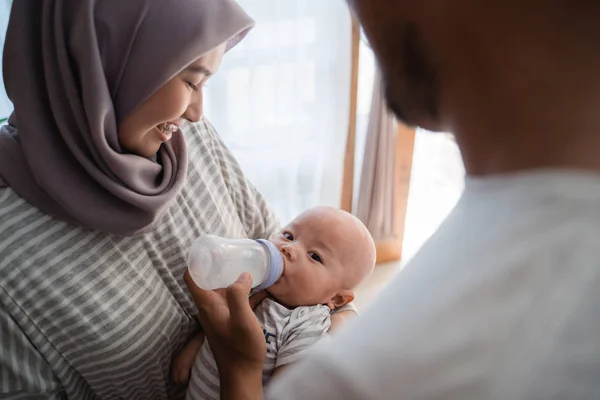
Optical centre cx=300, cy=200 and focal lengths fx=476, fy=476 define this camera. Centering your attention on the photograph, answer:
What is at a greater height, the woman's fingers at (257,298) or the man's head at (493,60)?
the man's head at (493,60)

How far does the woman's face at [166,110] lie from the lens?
0.98 meters

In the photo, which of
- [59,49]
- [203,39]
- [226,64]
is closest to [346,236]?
[203,39]

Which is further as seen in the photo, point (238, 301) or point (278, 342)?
point (278, 342)

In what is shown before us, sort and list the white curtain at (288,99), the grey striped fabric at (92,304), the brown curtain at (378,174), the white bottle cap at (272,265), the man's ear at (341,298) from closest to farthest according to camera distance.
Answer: the grey striped fabric at (92,304) → the white bottle cap at (272,265) → the man's ear at (341,298) → the white curtain at (288,99) → the brown curtain at (378,174)

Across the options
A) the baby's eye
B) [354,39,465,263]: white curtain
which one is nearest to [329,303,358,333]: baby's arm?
the baby's eye

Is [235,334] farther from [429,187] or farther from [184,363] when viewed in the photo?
[429,187]

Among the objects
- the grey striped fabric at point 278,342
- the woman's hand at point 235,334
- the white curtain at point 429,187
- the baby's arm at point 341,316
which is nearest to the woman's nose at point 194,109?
the woman's hand at point 235,334

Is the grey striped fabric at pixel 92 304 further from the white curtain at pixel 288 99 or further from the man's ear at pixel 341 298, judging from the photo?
the white curtain at pixel 288 99

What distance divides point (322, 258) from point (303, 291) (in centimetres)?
11

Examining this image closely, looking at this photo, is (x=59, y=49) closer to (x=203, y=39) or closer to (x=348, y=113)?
(x=203, y=39)

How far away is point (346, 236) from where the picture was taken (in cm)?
128

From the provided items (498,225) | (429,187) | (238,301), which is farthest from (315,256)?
(429,187)

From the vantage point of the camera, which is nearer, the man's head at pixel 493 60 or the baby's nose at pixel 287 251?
the man's head at pixel 493 60

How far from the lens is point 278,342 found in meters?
1.10
